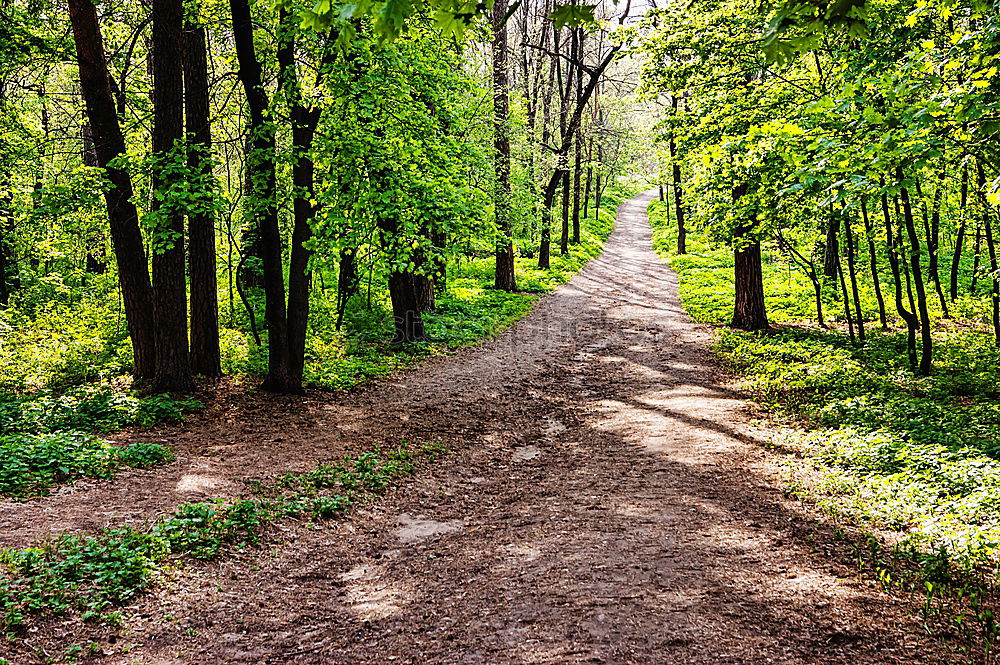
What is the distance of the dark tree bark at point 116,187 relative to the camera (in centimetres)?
894

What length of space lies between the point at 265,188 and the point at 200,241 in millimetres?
1950

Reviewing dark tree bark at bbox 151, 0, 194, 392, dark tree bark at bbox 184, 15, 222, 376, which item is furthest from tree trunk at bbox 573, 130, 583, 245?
dark tree bark at bbox 151, 0, 194, 392

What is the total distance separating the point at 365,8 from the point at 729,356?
11.4 metres

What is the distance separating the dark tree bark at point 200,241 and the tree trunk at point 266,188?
2.81 ft

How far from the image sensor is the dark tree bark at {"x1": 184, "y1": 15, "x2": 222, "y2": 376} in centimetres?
955

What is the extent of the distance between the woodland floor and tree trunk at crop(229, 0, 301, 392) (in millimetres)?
570

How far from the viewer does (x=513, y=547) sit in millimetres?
5496

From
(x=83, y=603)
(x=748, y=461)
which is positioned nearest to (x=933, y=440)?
(x=748, y=461)

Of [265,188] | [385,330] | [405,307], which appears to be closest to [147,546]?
[265,188]

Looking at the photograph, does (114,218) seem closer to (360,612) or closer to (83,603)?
(83,603)

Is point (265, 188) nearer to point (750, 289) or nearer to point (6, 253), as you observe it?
point (750, 289)

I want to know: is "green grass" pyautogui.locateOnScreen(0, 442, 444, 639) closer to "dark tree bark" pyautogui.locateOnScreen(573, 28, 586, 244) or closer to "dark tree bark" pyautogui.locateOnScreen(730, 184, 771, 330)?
"dark tree bark" pyautogui.locateOnScreen(730, 184, 771, 330)

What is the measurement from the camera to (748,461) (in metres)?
7.25

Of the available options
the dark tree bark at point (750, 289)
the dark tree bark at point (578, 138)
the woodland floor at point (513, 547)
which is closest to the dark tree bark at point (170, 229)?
the woodland floor at point (513, 547)
